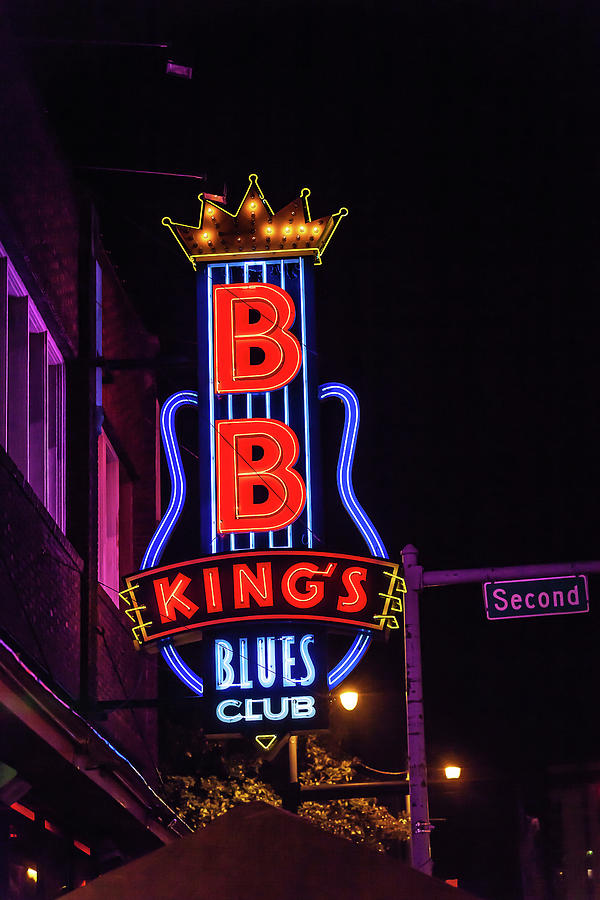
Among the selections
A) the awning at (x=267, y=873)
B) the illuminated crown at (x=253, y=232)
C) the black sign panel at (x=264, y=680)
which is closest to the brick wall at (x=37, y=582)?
the black sign panel at (x=264, y=680)

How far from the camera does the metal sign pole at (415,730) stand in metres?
13.1

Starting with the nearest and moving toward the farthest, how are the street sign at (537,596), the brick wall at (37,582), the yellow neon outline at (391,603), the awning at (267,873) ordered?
the awning at (267,873) → the brick wall at (37,582) → the street sign at (537,596) → the yellow neon outline at (391,603)

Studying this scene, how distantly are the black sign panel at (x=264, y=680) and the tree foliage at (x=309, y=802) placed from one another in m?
5.14

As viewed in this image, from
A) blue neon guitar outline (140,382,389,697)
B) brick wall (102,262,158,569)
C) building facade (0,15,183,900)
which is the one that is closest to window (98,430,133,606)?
building facade (0,15,183,900)

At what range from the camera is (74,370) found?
13.6 metres

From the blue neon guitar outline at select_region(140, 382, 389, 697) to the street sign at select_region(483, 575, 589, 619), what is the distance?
151 cm

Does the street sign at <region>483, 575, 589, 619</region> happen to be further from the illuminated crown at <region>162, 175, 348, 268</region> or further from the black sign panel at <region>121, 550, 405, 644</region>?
the illuminated crown at <region>162, 175, 348, 268</region>

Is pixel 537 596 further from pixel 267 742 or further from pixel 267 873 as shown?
pixel 267 873

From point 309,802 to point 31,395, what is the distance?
36.2 feet

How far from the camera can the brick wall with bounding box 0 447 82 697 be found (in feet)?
33.0

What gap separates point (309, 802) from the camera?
2088 cm

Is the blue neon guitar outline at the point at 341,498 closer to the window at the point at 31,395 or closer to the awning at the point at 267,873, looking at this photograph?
the window at the point at 31,395

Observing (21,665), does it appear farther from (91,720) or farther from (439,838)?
(439,838)

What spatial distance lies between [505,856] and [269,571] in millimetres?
36508
